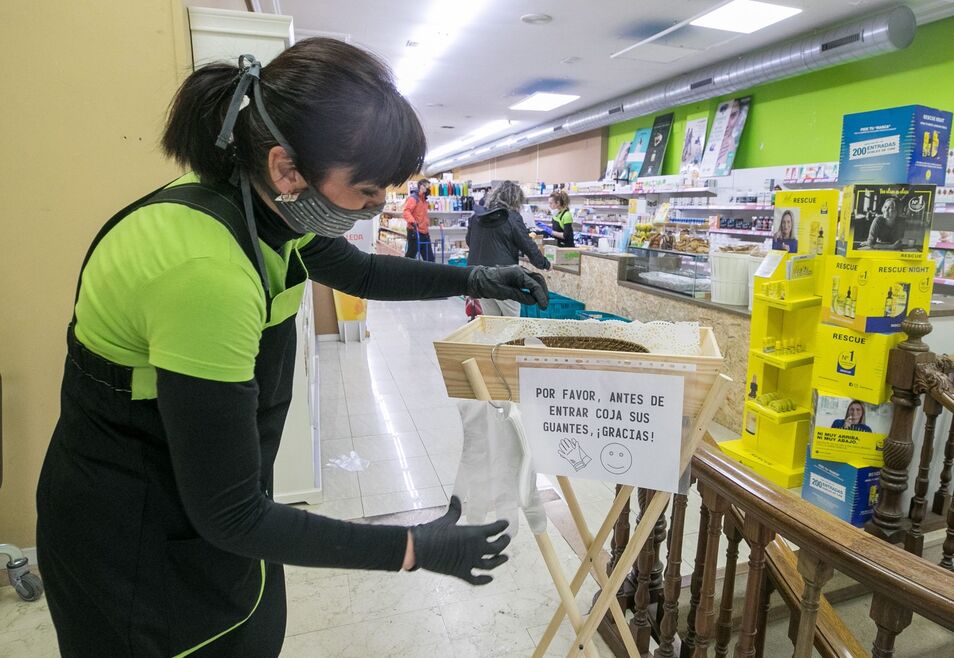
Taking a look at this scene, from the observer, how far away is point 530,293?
5.10 feet

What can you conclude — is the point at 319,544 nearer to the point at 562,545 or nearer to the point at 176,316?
the point at 176,316

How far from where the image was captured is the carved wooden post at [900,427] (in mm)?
2777

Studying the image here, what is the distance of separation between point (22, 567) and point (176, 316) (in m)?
2.40

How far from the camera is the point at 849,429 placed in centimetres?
309

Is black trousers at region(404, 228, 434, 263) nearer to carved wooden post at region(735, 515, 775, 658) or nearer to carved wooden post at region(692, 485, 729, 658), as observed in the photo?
carved wooden post at region(692, 485, 729, 658)

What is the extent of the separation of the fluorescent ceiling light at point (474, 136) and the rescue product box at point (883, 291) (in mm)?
9516

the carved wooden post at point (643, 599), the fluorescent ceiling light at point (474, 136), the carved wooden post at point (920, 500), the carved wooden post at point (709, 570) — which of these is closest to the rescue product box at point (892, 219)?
the carved wooden post at point (920, 500)

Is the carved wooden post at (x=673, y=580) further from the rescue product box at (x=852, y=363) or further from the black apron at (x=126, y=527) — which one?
the rescue product box at (x=852, y=363)

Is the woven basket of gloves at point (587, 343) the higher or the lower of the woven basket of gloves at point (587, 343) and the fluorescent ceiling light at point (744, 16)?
the lower

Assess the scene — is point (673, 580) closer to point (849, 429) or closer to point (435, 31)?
point (849, 429)

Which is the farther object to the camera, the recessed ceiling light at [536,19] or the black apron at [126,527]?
the recessed ceiling light at [536,19]

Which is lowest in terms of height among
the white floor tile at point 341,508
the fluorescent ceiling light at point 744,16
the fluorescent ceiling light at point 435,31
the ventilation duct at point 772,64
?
the white floor tile at point 341,508

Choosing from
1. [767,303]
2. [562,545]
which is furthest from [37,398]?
[767,303]

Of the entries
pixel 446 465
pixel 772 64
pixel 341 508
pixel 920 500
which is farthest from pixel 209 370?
pixel 772 64
